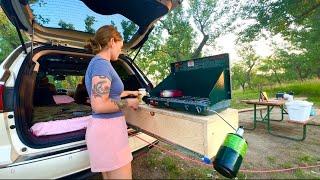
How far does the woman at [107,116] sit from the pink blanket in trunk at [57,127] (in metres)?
0.60

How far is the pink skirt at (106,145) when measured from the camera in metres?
1.71

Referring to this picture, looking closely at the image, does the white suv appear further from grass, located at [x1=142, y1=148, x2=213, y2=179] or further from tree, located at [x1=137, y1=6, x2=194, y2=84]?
tree, located at [x1=137, y1=6, x2=194, y2=84]

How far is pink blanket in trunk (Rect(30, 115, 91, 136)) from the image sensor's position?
215 centimetres

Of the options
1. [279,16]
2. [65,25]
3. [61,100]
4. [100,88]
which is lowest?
[61,100]

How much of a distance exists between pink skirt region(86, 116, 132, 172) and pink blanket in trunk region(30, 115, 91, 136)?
0.62 meters

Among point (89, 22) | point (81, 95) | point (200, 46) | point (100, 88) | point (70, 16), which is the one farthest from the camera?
point (200, 46)

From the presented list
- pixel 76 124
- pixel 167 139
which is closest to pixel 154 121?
pixel 167 139

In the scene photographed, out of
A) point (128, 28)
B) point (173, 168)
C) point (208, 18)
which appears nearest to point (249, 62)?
point (208, 18)

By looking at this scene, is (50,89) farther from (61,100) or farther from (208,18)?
(208,18)

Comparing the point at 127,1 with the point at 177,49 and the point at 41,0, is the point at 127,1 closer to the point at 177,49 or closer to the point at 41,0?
the point at 41,0

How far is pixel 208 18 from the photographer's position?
17125 mm

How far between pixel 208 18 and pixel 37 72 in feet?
52.5

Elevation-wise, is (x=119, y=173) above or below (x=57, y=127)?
below

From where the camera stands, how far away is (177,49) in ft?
56.5
